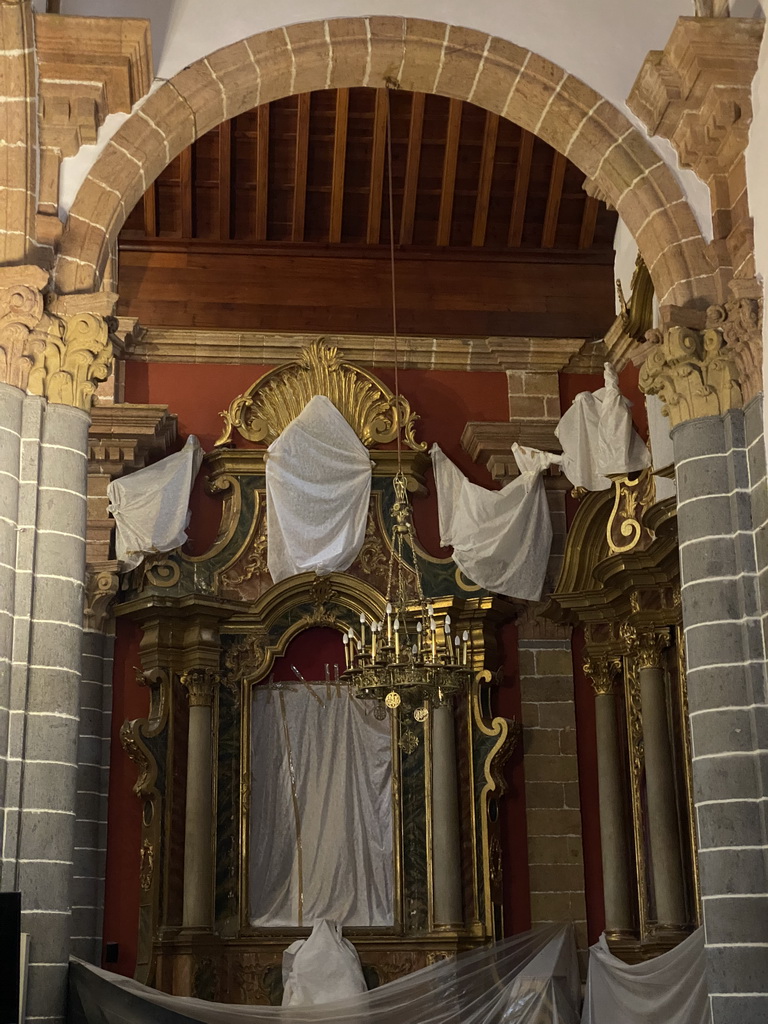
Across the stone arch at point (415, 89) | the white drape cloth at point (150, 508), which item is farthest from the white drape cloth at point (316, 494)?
the stone arch at point (415, 89)

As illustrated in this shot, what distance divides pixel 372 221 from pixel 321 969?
5999 millimetres

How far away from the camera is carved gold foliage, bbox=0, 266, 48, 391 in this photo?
702 cm

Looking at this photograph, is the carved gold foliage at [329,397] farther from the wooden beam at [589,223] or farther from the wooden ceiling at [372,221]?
the wooden beam at [589,223]

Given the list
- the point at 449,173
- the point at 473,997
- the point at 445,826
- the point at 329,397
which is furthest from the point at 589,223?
the point at 473,997

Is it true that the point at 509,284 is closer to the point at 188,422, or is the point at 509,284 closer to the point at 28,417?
the point at 188,422

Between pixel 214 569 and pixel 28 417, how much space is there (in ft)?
14.3

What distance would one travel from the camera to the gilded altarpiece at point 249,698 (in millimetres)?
10445

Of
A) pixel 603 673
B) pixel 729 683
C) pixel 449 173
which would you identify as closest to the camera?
pixel 729 683

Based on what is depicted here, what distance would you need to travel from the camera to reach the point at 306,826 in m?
10.9

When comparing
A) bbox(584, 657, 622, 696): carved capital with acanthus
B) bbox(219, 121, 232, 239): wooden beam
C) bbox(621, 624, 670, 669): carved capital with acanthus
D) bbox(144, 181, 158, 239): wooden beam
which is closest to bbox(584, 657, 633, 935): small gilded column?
bbox(584, 657, 622, 696): carved capital with acanthus

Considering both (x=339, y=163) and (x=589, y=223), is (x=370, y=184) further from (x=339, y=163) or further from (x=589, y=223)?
(x=589, y=223)

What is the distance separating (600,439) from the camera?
10555 millimetres

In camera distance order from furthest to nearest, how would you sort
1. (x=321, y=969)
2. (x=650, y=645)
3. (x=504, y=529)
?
(x=504, y=529), (x=321, y=969), (x=650, y=645)

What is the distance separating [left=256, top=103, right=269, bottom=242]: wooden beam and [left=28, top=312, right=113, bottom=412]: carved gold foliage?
4443 millimetres
